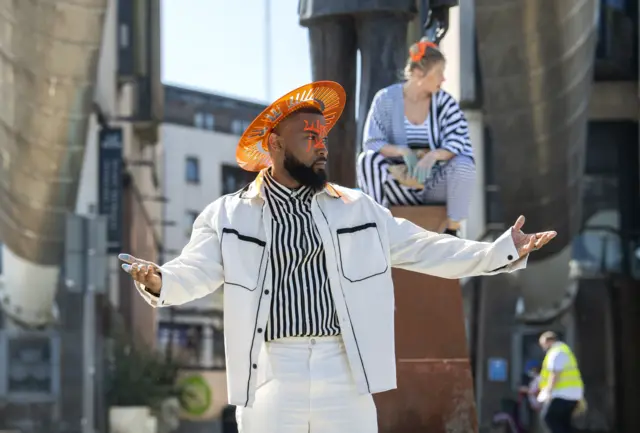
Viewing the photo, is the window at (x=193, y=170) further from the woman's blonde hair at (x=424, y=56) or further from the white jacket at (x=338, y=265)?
the white jacket at (x=338, y=265)

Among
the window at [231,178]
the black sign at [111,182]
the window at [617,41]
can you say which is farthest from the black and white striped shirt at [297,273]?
the window at [231,178]

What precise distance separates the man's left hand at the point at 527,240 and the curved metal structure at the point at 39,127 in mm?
19431

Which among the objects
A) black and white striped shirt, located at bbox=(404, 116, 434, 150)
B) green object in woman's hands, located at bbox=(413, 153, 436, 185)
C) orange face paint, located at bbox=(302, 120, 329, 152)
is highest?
black and white striped shirt, located at bbox=(404, 116, 434, 150)

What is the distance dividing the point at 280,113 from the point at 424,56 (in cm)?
285

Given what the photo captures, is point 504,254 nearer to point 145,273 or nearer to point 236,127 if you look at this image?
point 145,273

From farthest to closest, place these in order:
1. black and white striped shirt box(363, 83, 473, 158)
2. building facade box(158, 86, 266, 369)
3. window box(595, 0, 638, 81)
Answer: building facade box(158, 86, 266, 369) → window box(595, 0, 638, 81) → black and white striped shirt box(363, 83, 473, 158)

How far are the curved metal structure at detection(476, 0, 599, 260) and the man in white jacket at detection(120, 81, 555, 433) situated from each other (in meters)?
16.0

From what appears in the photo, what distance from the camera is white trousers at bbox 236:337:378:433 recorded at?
534cm

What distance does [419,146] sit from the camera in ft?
28.5

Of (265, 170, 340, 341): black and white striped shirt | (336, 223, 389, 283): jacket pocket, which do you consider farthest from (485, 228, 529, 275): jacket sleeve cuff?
(265, 170, 340, 341): black and white striped shirt

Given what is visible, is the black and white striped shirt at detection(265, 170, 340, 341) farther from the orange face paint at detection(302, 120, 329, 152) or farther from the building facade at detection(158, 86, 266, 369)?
the building facade at detection(158, 86, 266, 369)

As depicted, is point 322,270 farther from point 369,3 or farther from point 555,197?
point 555,197

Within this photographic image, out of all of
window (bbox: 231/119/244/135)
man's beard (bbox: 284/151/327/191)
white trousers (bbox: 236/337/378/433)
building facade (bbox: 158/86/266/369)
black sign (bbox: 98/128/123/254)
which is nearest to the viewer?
white trousers (bbox: 236/337/378/433)

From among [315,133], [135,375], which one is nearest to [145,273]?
[315,133]
